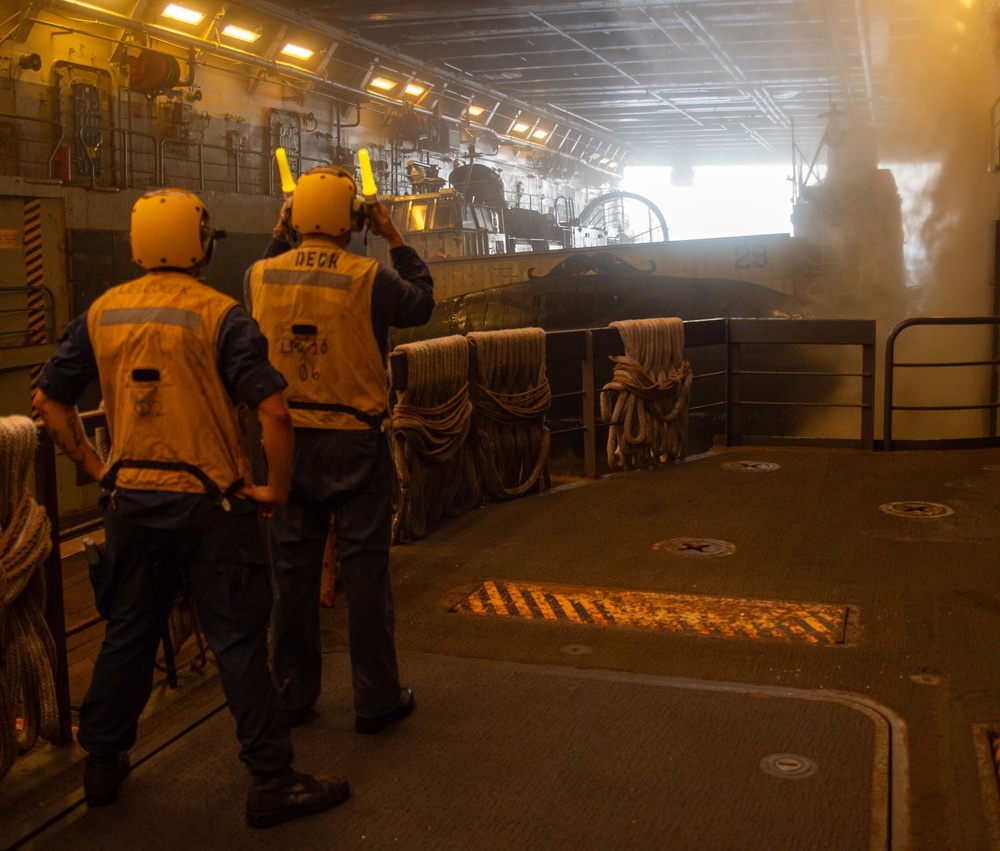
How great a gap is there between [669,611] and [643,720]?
3.87 feet

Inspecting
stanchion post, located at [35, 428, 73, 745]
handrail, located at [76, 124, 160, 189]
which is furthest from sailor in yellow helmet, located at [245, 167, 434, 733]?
handrail, located at [76, 124, 160, 189]

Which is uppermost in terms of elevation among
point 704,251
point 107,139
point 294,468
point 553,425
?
point 107,139

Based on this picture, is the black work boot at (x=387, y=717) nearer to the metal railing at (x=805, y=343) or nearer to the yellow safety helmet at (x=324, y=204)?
the yellow safety helmet at (x=324, y=204)

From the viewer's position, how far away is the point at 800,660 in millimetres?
3840

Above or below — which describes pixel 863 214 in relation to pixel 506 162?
below

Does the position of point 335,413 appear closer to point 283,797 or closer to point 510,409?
point 283,797

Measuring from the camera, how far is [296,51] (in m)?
22.0

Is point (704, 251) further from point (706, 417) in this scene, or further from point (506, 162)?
point (506, 162)

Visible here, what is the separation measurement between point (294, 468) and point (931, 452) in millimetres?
6269

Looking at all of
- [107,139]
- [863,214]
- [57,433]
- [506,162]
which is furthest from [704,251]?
[506,162]

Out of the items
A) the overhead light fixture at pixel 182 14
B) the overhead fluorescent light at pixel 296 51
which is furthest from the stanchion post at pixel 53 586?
the overhead fluorescent light at pixel 296 51

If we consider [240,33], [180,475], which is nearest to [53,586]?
[180,475]

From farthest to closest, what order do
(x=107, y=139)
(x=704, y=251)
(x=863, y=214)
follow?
(x=107, y=139)
(x=863, y=214)
(x=704, y=251)

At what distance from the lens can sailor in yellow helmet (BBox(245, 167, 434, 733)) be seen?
321cm
